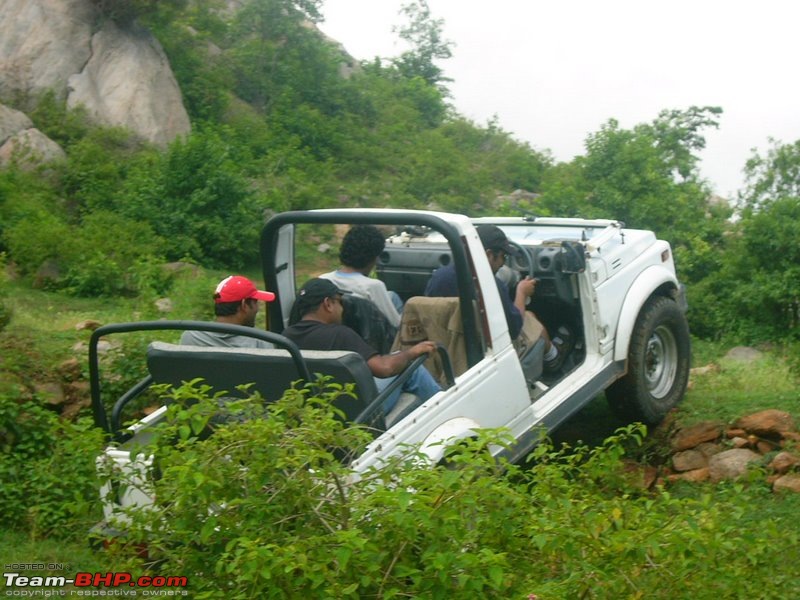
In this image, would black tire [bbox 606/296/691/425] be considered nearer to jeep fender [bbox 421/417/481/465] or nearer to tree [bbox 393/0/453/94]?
jeep fender [bbox 421/417/481/465]

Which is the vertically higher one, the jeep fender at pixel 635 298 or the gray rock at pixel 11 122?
the gray rock at pixel 11 122

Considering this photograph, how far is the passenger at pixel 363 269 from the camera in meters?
5.83

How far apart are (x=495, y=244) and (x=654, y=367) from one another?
152cm

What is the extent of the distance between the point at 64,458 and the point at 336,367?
1.93 m

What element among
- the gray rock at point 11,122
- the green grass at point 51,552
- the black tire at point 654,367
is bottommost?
the green grass at point 51,552

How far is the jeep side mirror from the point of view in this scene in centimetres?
616

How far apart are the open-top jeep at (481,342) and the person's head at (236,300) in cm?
40

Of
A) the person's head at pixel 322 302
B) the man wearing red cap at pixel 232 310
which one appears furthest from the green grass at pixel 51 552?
the person's head at pixel 322 302

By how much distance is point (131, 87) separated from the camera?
17.8m

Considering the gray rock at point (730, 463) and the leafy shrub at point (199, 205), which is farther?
the leafy shrub at point (199, 205)

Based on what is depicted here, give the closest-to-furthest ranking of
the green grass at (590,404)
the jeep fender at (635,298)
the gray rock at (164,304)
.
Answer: the green grass at (590,404)
the jeep fender at (635,298)
the gray rock at (164,304)

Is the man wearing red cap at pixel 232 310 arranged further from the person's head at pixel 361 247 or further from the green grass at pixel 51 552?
the green grass at pixel 51 552

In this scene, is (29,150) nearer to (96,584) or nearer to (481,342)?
(481,342)

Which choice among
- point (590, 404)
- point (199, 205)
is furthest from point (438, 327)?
point (199, 205)
